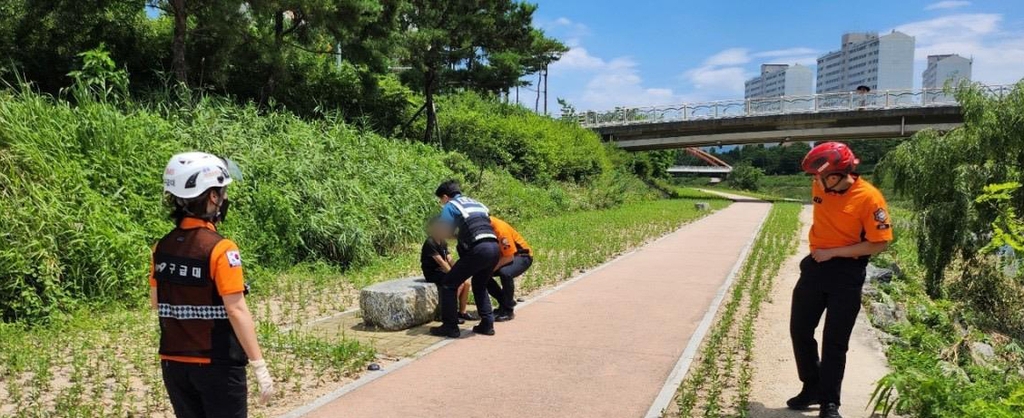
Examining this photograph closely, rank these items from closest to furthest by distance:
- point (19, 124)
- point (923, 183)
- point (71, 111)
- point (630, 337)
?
point (630, 337), point (19, 124), point (71, 111), point (923, 183)

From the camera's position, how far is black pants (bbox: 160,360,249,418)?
2.91 meters

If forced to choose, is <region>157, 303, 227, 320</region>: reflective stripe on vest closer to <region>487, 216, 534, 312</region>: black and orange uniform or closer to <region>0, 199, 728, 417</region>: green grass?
<region>0, 199, 728, 417</region>: green grass

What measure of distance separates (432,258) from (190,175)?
448 cm

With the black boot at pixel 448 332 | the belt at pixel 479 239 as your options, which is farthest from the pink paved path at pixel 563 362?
the belt at pixel 479 239

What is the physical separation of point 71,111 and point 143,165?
1.12m

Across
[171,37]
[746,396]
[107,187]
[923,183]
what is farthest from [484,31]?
[746,396]

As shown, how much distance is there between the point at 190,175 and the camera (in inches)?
111

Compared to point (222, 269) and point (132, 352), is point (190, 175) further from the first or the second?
point (132, 352)

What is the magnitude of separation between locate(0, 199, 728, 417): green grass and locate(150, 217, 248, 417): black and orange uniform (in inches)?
70.6

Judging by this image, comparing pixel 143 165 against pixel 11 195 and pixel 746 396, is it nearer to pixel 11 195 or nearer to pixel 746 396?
pixel 11 195

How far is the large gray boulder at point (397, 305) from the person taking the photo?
692 centimetres

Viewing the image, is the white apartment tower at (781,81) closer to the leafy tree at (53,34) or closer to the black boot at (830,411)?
the leafy tree at (53,34)

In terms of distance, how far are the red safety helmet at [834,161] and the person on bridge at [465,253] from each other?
123 inches

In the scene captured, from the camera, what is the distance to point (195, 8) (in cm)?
1348
